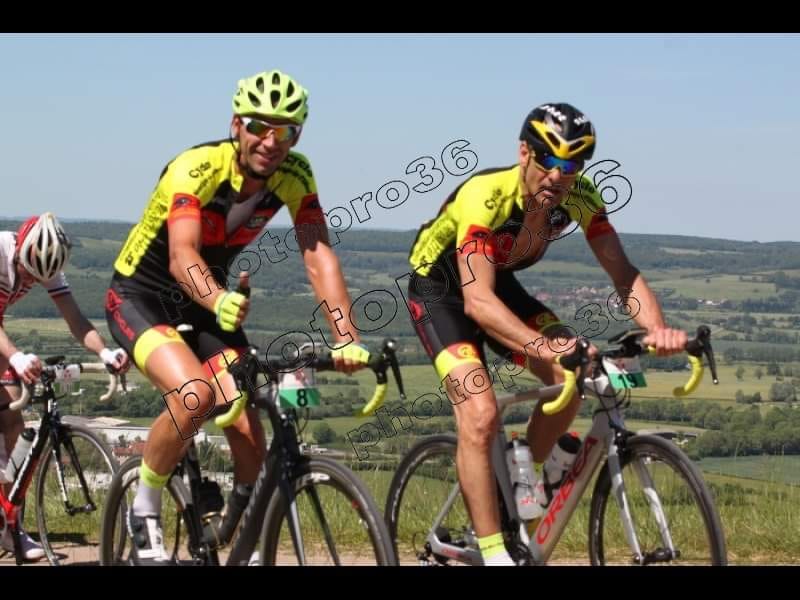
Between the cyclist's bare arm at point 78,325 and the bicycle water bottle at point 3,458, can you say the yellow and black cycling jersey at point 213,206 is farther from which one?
the bicycle water bottle at point 3,458

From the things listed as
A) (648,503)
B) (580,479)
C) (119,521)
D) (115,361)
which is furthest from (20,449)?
(648,503)

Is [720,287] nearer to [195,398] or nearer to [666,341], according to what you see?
[666,341]

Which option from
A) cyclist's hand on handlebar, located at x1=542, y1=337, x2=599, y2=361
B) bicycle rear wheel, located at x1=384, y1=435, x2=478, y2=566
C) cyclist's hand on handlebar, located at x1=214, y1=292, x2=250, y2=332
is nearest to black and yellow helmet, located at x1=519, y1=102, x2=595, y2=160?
cyclist's hand on handlebar, located at x1=542, y1=337, x2=599, y2=361

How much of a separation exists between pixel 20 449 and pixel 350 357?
369cm

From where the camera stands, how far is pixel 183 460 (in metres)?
5.85

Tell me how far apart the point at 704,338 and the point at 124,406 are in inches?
179

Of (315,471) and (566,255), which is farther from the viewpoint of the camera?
(566,255)

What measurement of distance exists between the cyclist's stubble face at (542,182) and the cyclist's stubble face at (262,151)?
44.7 inches

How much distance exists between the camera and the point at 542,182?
571cm

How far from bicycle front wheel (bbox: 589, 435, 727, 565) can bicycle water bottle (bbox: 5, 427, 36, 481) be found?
3981mm

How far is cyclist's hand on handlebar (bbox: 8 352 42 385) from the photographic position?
7.11 meters
